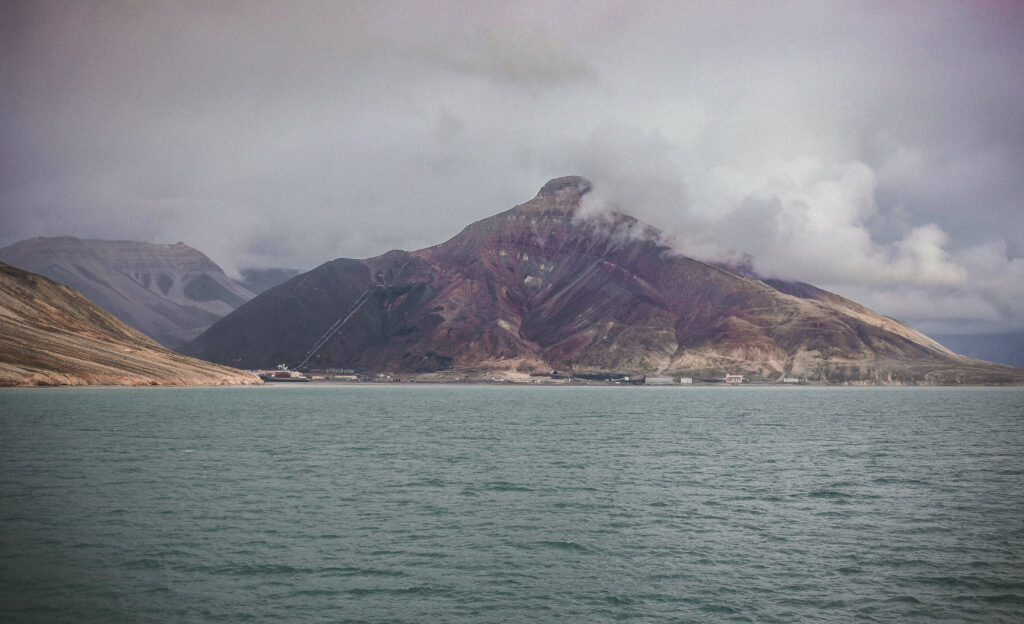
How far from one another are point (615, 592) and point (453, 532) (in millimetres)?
13356

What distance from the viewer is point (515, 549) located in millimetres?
40438

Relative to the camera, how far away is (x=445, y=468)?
7031cm

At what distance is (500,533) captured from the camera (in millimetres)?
43875

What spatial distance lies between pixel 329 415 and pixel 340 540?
117 meters

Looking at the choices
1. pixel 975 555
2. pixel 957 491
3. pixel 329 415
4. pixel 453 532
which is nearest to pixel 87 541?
pixel 453 532

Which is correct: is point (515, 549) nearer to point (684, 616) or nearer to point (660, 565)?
point (660, 565)

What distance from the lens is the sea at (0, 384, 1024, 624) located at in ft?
103

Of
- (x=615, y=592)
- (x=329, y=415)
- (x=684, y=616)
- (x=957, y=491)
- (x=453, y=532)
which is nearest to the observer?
(x=684, y=616)

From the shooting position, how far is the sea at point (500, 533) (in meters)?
31.5

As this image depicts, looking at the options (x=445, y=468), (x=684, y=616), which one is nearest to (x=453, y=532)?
(x=684, y=616)

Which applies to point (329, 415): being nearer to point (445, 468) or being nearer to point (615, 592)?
point (445, 468)

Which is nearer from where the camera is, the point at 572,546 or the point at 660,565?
the point at 660,565

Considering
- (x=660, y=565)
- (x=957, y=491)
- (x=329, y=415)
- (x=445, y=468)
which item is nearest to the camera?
(x=660, y=565)

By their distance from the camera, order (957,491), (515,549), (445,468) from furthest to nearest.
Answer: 1. (445,468)
2. (957,491)
3. (515,549)
